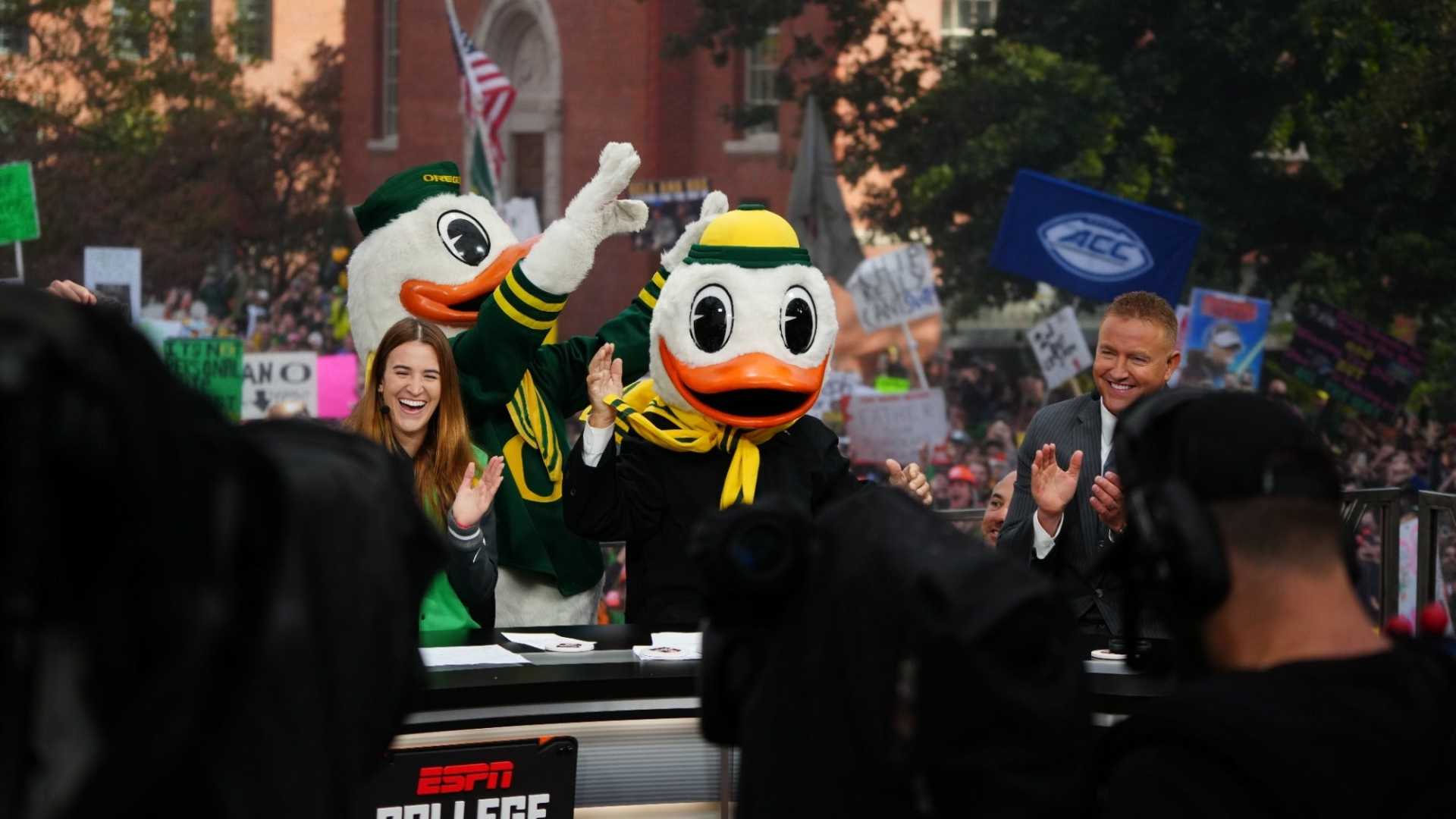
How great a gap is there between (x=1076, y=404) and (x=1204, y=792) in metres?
3.03

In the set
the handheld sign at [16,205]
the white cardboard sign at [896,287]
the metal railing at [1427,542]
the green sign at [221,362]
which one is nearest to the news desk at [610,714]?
the metal railing at [1427,542]

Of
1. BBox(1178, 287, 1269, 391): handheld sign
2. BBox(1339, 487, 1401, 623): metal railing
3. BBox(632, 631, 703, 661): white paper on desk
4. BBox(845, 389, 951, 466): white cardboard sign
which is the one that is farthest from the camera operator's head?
BBox(1178, 287, 1269, 391): handheld sign

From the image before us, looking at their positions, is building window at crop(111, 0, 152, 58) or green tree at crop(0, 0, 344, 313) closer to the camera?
green tree at crop(0, 0, 344, 313)

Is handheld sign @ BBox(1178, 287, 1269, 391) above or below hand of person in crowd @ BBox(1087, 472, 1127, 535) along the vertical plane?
above

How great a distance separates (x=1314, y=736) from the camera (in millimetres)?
1650

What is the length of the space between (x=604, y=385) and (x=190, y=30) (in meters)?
29.6

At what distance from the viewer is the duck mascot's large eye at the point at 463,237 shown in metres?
5.52

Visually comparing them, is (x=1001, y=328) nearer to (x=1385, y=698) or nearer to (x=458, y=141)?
(x=458, y=141)

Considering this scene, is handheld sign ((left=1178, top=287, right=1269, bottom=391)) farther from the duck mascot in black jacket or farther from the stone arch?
the stone arch

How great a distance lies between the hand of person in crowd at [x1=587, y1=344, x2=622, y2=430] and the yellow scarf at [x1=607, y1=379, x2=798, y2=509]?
4cm

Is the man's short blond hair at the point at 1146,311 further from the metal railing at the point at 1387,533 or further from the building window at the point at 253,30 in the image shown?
the building window at the point at 253,30

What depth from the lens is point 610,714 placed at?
341cm

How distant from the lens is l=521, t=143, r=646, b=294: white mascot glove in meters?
5.08

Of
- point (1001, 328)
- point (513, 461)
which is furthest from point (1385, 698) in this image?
point (1001, 328)
